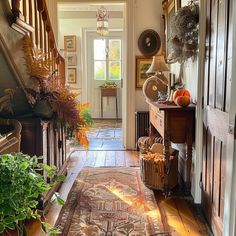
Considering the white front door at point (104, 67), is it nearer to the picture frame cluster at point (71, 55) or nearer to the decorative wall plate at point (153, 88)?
the picture frame cluster at point (71, 55)

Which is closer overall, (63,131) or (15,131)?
(15,131)

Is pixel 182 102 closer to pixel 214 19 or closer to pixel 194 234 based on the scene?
pixel 214 19

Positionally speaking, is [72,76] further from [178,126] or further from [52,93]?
[178,126]

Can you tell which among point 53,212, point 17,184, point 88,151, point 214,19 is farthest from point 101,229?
point 88,151

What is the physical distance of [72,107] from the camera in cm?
296

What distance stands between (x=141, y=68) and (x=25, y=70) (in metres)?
2.83

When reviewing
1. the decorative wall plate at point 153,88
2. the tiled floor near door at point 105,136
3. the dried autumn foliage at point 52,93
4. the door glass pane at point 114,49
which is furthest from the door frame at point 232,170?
the door glass pane at point 114,49

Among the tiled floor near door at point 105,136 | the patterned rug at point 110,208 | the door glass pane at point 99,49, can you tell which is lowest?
the patterned rug at point 110,208

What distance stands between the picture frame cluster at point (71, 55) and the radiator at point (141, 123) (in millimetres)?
3601

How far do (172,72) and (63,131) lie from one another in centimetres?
193

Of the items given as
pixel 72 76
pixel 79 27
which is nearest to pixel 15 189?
pixel 72 76

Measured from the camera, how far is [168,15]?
4.60 metres

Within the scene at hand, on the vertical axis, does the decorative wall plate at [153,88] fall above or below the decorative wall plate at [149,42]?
below

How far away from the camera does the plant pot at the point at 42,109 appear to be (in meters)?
2.80
